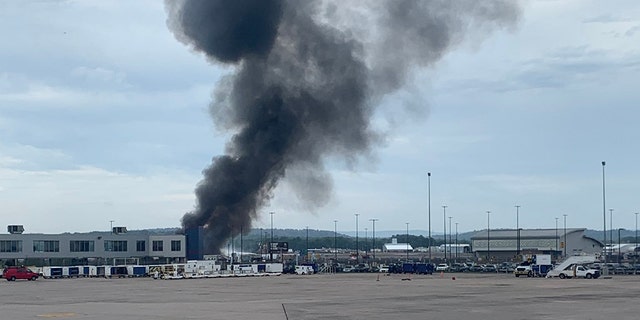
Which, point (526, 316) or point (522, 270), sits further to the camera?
point (522, 270)

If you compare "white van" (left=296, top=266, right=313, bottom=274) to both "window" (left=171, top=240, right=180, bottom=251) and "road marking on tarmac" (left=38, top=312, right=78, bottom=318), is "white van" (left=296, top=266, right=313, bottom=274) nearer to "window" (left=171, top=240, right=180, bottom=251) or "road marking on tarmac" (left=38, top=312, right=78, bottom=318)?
"window" (left=171, top=240, right=180, bottom=251)

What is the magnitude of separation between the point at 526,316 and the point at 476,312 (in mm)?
2952

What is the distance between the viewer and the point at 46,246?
429 ft

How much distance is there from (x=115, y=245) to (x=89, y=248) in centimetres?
383

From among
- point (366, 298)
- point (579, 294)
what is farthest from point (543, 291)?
point (366, 298)

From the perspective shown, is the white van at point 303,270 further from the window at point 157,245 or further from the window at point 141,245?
the window at point 141,245

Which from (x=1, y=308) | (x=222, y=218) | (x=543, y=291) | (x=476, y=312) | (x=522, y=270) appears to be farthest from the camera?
Answer: (x=222, y=218)

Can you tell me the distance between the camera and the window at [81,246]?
438 ft

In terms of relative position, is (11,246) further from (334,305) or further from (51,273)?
(334,305)

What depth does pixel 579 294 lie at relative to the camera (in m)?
56.2

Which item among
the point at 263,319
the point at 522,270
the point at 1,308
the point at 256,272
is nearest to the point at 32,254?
the point at 256,272

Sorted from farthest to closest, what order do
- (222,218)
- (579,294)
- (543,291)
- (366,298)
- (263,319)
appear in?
1. (222,218)
2. (543,291)
3. (579,294)
4. (366,298)
5. (263,319)

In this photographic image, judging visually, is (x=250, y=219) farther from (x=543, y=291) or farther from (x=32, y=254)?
(x=543, y=291)

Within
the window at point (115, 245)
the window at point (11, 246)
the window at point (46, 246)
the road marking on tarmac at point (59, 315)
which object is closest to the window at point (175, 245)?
the window at point (115, 245)
